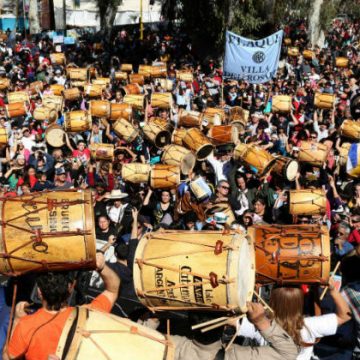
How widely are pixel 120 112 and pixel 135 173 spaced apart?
3964 millimetres

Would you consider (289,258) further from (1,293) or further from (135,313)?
(1,293)

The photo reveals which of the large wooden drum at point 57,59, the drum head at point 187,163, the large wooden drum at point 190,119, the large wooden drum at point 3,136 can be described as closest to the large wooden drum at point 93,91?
the large wooden drum at point 190,119

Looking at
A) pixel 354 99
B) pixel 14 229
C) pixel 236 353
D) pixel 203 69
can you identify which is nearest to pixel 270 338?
pixel 236 353

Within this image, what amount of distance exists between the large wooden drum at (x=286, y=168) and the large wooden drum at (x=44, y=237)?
5466 mm

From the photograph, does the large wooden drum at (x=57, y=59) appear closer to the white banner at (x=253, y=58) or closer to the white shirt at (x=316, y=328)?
the white banner at (x=253, y=58)

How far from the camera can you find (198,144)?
10.8 m

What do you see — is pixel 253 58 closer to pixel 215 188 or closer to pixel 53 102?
pixel 53 102

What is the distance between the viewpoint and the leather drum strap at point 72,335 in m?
3.14

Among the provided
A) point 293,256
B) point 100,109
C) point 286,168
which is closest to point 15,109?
point 100,109

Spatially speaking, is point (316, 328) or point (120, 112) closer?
point (316, 328)

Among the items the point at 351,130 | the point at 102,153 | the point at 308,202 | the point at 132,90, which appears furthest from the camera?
the point at 132,90

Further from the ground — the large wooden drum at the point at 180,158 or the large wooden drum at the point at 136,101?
the large wooden drum at the point at 136,101

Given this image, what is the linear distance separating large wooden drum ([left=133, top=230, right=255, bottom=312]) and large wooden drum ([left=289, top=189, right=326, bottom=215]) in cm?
374

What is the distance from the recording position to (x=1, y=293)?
18.0ft
